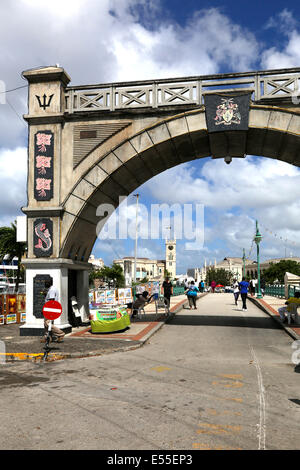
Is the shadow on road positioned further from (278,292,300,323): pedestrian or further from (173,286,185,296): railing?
(173,286,185,296): railing

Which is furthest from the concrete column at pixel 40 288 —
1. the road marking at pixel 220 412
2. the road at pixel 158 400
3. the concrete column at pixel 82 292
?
the road marking at pixel 220 412

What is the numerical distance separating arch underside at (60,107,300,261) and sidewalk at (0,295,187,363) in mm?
2880

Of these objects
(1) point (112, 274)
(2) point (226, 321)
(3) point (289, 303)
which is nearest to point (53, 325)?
(2) point (226, 321)

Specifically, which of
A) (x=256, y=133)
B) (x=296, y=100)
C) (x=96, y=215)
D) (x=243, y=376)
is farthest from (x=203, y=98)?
(x=243, y=376)

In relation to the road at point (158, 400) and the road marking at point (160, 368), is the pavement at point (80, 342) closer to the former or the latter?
the road at point (158, 400)

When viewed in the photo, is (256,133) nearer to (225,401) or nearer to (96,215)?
(96,215)

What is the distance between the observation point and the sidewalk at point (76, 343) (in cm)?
1009

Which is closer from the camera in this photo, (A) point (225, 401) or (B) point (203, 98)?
(A) point (225, 401)

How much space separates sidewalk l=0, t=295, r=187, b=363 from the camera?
397 inches

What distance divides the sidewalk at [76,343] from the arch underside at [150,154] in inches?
113

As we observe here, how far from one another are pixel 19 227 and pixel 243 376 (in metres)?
9.39

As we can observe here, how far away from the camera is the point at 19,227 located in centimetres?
1398

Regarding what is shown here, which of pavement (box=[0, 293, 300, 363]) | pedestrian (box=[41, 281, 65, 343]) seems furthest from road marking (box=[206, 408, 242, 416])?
pedestrian (box=[41, 281, 65, 343])
